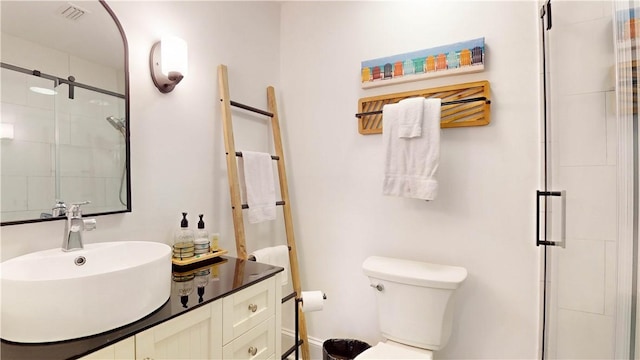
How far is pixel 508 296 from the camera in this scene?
1450mm

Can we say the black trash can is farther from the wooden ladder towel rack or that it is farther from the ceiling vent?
the ceiling vent

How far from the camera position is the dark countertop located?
642 millimetres

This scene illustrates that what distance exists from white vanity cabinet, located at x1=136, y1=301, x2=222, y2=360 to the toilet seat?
2.22 feet

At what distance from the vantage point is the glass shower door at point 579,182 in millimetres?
613

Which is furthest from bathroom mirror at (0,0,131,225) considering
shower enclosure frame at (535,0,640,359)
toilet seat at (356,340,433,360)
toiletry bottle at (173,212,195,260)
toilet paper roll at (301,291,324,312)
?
shower enclosure frame at (535,0,640,359)

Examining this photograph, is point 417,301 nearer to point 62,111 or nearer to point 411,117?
point 411,117

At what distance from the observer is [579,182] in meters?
0.83

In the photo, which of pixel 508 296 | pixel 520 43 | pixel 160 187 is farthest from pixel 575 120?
pixel 160 187

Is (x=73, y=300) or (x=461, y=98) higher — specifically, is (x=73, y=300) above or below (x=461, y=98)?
below

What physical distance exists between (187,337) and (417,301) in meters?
1.00

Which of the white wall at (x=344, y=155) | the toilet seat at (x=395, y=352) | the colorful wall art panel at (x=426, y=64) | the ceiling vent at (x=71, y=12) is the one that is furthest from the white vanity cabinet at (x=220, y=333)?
the colorful wall art panel at (x=426, y=64)

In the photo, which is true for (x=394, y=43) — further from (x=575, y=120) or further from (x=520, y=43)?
(x=575, y=120)

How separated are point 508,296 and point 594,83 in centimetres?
111

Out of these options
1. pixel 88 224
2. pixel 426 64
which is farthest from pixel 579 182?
pixel 88 224
